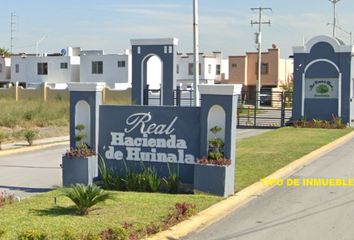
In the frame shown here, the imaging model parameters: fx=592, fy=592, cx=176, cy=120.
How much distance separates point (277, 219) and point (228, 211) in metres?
0.97

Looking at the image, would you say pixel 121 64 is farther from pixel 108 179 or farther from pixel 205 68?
pixel 108 179

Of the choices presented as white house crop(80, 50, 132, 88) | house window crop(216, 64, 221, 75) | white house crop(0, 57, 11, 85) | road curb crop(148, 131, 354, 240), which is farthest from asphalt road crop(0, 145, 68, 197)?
white house crop(0, 57, 11, 85)

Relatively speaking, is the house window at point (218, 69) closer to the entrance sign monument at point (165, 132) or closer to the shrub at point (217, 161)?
the entrance sign monument at point (165, 132)

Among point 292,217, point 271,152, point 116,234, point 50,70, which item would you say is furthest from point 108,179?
point 50,70

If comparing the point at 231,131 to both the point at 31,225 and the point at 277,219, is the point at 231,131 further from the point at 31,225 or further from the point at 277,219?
the point at 31,225

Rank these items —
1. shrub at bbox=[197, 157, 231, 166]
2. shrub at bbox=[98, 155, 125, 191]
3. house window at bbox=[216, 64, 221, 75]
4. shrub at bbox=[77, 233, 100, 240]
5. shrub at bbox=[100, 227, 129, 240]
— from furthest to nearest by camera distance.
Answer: house window at bbox=[216, 64, 221, 75] → shrub at bbox=[98, 155, 125, 191] → shrub at bbox=[197, 157, 231, 166] → shrub at bbox=[100, 227, 129, 240] → shrub at bbox=[77, 233, 100, 240]

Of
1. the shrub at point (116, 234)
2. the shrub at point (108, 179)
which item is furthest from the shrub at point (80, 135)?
the shrub at point (116, 234)

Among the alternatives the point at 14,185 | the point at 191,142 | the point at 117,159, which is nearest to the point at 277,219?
the point at 191,142

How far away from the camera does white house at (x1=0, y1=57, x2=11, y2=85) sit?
86.0m

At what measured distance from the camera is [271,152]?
18078 mm

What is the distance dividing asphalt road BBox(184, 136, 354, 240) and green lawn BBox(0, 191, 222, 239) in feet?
2.59

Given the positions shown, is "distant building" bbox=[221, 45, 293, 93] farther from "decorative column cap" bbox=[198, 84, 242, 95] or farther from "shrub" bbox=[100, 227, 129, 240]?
"shrub" bbox=[100, 227, 129, 240]

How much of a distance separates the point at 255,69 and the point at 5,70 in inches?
1432

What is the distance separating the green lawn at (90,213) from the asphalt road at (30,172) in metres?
2.13
